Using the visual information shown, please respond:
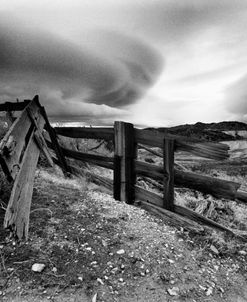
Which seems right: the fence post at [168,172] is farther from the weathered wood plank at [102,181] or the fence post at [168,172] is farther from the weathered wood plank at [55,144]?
the weathered wood plank at [55,144]

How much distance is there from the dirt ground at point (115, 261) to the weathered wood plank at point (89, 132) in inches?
58.6

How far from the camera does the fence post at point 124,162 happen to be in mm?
4078

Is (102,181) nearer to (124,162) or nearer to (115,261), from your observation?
(124,162)

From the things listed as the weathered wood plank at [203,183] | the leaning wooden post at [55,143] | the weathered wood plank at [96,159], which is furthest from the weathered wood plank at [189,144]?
the leaning wooden post at [55,143]

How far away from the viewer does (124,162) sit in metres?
4.18

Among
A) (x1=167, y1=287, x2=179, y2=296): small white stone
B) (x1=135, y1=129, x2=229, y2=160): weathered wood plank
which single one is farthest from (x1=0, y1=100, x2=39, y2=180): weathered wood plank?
(x1=167, y1=287, x2=179, y2=296): small white stone

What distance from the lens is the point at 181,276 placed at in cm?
252

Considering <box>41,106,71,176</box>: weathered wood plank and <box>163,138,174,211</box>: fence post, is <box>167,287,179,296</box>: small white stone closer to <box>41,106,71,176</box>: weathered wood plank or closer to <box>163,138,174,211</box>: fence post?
<box>163,138,174,211</box>: fence post

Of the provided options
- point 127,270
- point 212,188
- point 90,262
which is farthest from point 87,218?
point 212,188

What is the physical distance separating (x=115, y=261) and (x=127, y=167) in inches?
74.9

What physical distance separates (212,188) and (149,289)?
1.77 meters

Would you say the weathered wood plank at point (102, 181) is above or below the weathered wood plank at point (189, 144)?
below

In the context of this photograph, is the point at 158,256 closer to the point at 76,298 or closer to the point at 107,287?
the point at 107,287

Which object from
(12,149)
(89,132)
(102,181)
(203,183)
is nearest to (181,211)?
(203,183)
